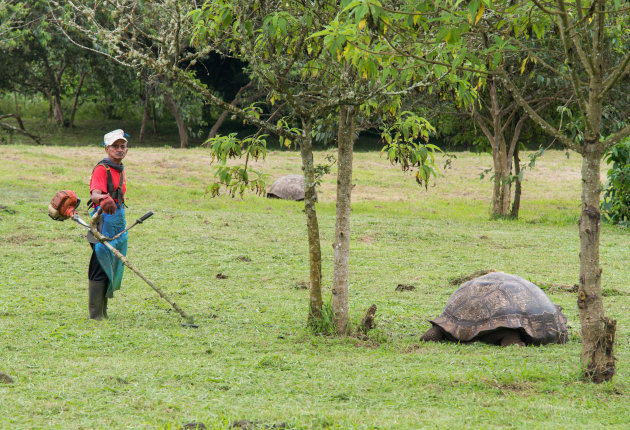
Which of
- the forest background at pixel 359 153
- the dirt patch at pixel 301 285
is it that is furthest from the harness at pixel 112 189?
the dirt patch at pixel 301 285

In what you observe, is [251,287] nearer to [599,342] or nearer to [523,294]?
[523,294]

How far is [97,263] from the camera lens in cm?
720

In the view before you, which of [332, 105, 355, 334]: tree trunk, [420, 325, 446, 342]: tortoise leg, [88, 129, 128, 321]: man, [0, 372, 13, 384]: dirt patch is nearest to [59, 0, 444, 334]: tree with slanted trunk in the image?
[332, 105, 355, 334]: tree trunk

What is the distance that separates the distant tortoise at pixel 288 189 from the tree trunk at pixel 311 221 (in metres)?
12.0

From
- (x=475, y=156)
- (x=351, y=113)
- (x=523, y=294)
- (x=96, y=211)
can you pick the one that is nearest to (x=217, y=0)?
(x=351, y=113)

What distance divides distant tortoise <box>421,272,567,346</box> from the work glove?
3.09 metres

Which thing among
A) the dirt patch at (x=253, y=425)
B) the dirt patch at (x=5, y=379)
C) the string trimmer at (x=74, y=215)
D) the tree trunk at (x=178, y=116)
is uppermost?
the tree trunk at (x=178, y=116)

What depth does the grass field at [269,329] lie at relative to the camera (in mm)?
4352

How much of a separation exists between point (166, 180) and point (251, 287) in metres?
10.8

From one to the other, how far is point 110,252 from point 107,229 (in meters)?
0.23

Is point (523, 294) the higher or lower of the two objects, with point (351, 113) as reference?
lower

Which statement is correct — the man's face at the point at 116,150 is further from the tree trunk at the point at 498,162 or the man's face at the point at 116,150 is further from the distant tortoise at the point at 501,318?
the tree trunk at the point at 498,162

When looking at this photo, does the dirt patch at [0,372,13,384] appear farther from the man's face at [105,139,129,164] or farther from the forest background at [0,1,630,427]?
the man's face at [105,139,129,164]

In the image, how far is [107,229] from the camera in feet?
23.5
